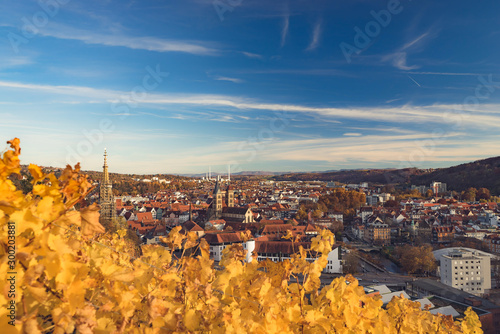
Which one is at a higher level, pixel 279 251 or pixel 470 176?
pixel 470 176

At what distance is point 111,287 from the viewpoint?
55.9 inches

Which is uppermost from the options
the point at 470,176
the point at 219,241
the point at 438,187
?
the point at 470,176

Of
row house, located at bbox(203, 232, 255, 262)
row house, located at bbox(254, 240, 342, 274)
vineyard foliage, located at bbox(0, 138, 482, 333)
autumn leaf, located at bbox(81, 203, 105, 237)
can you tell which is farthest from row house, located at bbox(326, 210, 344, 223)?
autumn leaf, located at bbox(81, 203, 105, 237)

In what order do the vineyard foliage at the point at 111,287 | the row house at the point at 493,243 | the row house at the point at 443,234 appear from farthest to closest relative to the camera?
the row house at the point at 443,234 → the row house at the point at 493,243 → the vineyard foliage at the point at 111,287

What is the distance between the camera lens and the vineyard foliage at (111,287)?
1.07 meters

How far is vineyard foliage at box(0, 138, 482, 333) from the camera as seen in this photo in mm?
1068

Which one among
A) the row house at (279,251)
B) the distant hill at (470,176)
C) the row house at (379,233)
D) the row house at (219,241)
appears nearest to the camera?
the row house at (279,251)

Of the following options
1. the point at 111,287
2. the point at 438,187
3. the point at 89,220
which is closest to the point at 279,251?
the point at 111,287

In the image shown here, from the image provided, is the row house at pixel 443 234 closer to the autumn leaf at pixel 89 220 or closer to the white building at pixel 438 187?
the white building at pixel 438 187

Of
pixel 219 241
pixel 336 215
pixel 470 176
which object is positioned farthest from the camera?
pixel 470 176

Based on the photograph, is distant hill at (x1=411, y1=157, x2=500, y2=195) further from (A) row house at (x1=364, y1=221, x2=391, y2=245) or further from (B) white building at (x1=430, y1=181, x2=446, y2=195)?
(A) row house at (x1=364, y1=221, x2=391, y2=245)

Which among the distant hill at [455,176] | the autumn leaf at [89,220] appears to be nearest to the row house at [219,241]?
the autumn leaf at [89,220]

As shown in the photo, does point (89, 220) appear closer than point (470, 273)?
Yes

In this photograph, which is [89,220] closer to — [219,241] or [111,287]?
[111,287]
